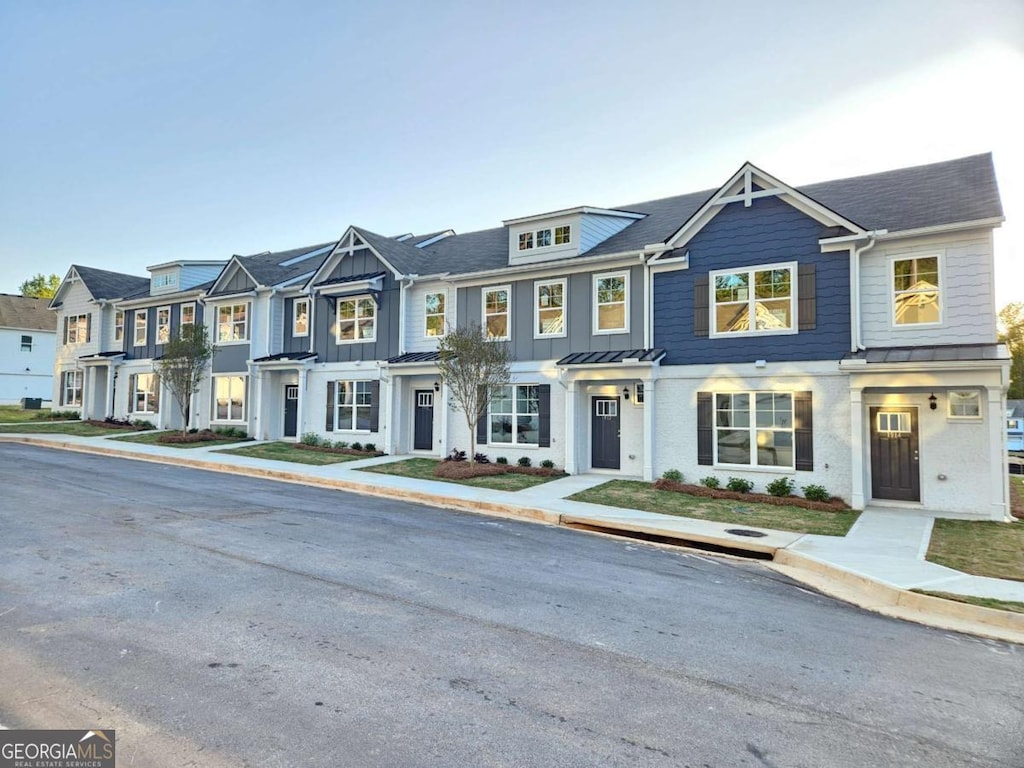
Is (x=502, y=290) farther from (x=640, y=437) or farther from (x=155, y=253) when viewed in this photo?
(x=155, y=253)

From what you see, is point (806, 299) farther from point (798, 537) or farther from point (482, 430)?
point (482, 430)

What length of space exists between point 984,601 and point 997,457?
7.06m

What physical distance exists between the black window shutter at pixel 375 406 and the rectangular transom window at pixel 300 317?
4673 millimetres

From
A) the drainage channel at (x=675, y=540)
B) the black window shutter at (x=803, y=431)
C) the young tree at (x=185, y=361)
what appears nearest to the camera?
the drainage channel at (x=675, y=540)

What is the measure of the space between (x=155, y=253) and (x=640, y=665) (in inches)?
1710

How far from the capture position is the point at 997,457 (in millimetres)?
12008

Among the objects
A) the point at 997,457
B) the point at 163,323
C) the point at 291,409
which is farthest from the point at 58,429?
the point at 997,457

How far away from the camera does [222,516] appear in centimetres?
1008

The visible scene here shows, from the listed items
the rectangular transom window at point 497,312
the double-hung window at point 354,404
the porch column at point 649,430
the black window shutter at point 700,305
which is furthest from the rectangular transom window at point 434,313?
the black window shutter at point 700,305

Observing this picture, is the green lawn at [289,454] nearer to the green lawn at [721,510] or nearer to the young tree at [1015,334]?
the green lawn at [721,510]

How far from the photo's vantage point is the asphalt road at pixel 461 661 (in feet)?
11.6

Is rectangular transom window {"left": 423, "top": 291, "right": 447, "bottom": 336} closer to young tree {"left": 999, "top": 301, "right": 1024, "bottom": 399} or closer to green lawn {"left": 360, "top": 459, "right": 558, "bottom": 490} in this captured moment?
green lawn {"left": 360, "top": 459, "right": 558, "bottom": 490}

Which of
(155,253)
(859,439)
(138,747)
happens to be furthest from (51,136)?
(859,439)

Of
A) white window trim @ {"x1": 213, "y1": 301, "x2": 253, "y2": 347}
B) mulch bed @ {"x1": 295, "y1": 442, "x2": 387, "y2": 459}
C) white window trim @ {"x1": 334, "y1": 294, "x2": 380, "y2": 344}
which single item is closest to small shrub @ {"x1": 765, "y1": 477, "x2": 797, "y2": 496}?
mulch bed @ {"x1": 295, "y1": 442, "x2": 387, "y2": 459}
